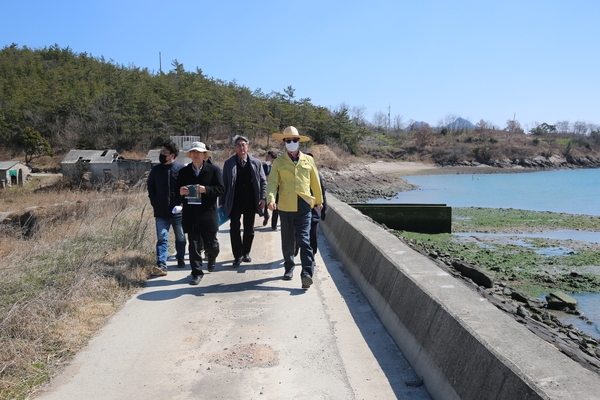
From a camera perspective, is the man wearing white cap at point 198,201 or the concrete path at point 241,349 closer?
the concrete path at point 241,349

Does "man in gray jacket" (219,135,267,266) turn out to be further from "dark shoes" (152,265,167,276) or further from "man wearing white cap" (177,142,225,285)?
"dark shoes" (152,265,167,276)

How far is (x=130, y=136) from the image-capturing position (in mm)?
58719

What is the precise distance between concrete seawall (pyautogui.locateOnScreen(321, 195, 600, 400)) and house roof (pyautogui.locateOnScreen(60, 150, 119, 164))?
3712 centimetres

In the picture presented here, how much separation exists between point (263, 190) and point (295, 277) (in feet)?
4.93

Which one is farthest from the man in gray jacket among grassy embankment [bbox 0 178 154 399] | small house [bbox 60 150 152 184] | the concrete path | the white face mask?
small house [bbox 60 150 152 184]

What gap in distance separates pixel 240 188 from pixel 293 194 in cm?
137

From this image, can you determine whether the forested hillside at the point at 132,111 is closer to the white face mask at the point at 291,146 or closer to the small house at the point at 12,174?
the small house at the point at 12,174

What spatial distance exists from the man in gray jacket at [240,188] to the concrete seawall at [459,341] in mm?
2229

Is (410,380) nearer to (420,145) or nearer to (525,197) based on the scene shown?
(525,197)

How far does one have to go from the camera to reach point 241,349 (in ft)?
17.0

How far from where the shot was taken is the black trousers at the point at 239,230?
8.64 meters

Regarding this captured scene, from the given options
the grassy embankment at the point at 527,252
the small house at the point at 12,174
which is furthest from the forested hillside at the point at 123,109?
the grassy embankment at the point at 527,252

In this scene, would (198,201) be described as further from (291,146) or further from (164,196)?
(291,146)

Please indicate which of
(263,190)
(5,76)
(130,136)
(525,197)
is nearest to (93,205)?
(263,190)
